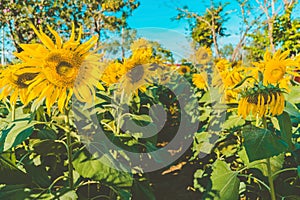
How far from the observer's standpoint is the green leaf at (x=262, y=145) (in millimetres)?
1345

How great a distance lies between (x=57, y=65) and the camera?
53.2 inches

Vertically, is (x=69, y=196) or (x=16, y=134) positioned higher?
(x=16, y=134)

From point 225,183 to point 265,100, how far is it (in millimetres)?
421

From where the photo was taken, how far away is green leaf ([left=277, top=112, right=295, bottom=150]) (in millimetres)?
1455

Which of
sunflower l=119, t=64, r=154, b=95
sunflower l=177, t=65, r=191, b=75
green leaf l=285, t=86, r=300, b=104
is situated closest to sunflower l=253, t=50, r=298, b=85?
green leaf l=285, t=86, r=300, b=104

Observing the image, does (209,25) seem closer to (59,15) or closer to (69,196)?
(59,15)

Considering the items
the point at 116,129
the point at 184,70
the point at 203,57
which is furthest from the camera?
the point at 184,70

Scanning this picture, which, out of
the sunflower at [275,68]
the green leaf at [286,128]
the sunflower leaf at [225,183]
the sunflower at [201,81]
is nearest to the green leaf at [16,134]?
the sunflower leaf at [225,183]

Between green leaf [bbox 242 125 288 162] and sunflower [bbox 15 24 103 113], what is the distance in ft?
2.09

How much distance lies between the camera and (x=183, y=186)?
316 centimetres

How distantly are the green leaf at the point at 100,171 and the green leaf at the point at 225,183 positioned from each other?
0.41m

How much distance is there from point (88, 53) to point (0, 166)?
56 cm

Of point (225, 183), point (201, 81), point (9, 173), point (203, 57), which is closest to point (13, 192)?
point (9, 173)

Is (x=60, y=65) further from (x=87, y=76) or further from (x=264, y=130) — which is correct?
(x=264, y=130)
